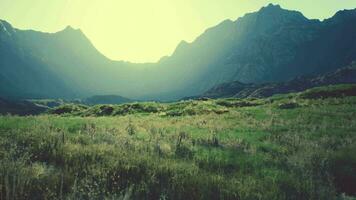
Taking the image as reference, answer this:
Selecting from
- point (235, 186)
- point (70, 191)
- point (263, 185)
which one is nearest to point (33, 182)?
point (70, 191)

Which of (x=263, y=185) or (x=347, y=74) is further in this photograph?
(x=347, y=74)

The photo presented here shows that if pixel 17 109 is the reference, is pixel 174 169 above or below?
above

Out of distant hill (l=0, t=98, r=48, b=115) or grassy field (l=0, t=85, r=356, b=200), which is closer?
grassy field (l=0, t=85, r=356, b=200)

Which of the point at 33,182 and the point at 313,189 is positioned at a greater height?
the point at 33,182

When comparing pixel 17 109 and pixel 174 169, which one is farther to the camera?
pixel 17 109

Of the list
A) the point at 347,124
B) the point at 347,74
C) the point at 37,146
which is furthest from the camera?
the point at 347,74

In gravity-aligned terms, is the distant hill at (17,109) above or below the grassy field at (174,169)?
below

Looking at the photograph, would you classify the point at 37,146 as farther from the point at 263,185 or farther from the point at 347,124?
the point at 347,124

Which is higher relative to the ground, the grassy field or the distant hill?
the grassy field

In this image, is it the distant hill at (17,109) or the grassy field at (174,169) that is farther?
the distant hill at (17,109)

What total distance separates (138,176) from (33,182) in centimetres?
253

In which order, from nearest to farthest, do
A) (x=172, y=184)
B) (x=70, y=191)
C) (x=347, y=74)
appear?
1. (x=70, y=191)
2. (x=172, y=184)
3. (x=347, y=74)

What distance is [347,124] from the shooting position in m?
20.4

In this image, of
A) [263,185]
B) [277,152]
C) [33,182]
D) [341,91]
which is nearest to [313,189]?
[263,185]
